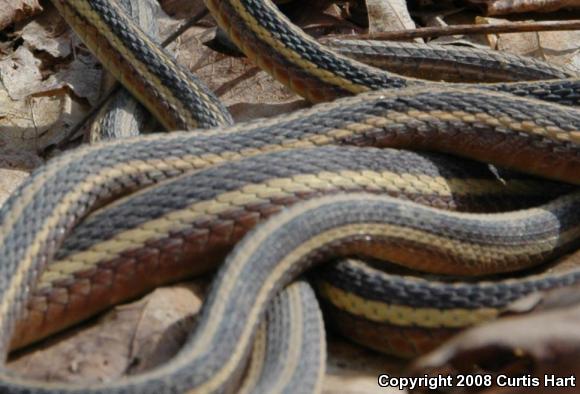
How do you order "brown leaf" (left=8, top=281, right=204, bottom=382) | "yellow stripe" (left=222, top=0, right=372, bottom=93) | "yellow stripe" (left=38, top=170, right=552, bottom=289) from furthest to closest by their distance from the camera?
"yellow stripe" (left=222, top=0, right=372, bottom=93) → "yellow stripe" (left=38, top=170, right=552, bottom=289) → "brown leaf" (left=8, top=281, right=204, bottom=382)

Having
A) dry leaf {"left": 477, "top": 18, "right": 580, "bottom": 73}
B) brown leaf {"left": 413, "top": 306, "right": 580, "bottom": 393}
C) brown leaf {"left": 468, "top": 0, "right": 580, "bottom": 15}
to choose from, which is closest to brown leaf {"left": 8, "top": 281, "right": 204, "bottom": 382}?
brown leaf {"left": 413, "top": 306, "right": 580, "bottom": 393}

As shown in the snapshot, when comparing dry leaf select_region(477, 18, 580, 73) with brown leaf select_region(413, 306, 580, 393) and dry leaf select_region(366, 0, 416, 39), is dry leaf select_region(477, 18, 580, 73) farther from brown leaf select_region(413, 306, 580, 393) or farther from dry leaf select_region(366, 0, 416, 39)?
brown leaf select_region(413, 306, 580, 393)

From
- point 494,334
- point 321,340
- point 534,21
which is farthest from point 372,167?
point 534,21

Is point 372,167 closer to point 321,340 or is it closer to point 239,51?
point 321,340

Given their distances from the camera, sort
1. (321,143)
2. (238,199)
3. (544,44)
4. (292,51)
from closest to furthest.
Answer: (238,199), (321,143), (292,51), (544,44)

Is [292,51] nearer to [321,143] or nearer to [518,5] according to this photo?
[321,143]

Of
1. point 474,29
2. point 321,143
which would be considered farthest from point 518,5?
point 321,143
